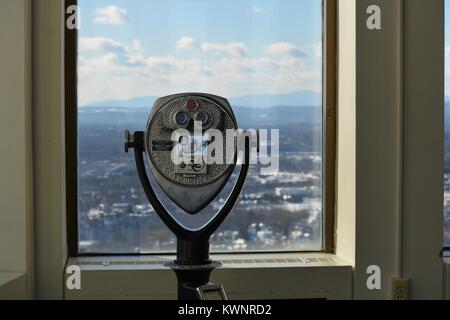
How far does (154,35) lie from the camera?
10.1 ft

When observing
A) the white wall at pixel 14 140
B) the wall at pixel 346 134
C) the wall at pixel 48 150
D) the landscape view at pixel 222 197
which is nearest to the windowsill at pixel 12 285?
the white wall at pixel 14 140

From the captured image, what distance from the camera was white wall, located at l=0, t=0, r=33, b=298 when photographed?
2713mm

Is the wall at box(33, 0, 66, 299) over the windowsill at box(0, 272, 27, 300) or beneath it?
over

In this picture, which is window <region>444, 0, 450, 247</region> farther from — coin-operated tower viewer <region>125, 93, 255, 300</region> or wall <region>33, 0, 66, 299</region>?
wall <region>33, 0, 66, 299</region>

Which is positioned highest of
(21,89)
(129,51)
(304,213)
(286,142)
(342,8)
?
(342,8)

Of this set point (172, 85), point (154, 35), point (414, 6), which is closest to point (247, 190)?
point (172, 85)

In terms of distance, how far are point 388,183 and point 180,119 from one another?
3.35 ft

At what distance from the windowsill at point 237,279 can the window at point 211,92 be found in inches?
6.5

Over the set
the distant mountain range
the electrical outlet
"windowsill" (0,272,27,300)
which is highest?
the distant mountain range

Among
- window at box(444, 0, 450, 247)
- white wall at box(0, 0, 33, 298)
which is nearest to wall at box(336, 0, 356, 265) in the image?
window at box(444, 0, 450, 247)

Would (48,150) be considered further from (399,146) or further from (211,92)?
(399,146)

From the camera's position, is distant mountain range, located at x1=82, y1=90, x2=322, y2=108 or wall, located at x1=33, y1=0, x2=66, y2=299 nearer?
wall, located at x1=33, y1=0, x2=66, y2=299

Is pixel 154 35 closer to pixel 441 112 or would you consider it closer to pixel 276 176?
pixel 276 176

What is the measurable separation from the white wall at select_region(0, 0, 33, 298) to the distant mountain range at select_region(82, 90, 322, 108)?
0.47 meters
